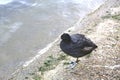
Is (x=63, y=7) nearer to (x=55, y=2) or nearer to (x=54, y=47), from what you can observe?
(x=55, y=2)

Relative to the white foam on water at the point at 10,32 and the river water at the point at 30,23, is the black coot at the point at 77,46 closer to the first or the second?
the river water at the point at 30,23

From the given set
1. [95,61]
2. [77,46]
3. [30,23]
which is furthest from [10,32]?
[77,46]

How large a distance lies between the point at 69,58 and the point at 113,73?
1.99 m

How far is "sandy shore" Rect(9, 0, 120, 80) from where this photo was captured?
30.8 feet

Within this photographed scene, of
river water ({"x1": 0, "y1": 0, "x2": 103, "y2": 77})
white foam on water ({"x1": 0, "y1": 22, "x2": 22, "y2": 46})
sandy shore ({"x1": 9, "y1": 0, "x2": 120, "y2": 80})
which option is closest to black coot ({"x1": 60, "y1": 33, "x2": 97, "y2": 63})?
sandy shore ({"x1": 9, "y1": 0, "x2": 120, "y2": 80})

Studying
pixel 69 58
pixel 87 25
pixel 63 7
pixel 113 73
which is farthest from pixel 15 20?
pixel 113 73

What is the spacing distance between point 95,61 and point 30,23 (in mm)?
8043

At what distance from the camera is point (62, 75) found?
9797mm

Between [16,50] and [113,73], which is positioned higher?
[113,73]

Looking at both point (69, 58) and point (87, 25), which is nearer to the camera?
point (69, 58)

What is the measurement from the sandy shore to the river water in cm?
169

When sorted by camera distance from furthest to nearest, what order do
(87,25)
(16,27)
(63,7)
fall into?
(63,7)
(16,27)
(87,25)

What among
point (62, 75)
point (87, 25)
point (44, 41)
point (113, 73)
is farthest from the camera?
point (44, 41)

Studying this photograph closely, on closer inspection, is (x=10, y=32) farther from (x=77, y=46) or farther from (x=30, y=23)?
(x=77, y=46)
